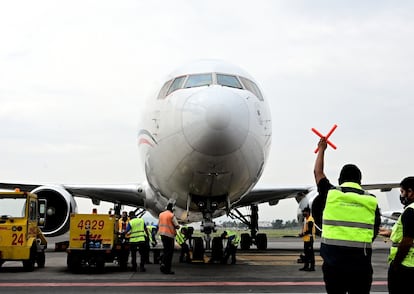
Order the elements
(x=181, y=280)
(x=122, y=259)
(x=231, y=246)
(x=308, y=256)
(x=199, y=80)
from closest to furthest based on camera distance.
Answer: (x=181, y=280) < (x=199, y=80) < (x=308, y=256) < (x=122, y=259) < (x=231, y=246)

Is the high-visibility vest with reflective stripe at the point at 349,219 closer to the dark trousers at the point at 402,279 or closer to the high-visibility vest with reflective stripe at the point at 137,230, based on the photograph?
the dark trousers at the point at 402,279

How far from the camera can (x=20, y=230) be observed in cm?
1173

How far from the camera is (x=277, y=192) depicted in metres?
18.8

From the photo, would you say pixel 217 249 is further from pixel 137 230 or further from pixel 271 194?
pixel 271 194

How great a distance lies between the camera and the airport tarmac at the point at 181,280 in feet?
28.0

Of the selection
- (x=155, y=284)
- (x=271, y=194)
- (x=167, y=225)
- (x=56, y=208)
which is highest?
(x=271, y=194)

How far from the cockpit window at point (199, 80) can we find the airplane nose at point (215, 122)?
61 centimetres

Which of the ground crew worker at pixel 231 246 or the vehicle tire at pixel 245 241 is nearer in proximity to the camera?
the ground crew worker at pixel 231 246

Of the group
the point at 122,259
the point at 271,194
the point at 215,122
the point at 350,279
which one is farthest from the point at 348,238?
the point at 271,194

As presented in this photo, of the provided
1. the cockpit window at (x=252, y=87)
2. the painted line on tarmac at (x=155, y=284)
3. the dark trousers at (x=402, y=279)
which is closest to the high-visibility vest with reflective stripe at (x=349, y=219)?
the dark trousers at (x=402, y=279)

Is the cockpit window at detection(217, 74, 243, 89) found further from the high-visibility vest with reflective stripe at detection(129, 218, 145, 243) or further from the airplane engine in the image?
the airplane engine

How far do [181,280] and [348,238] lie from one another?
547 cm

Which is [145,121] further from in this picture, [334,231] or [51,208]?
[334,231]

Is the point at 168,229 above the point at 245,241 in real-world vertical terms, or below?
above
